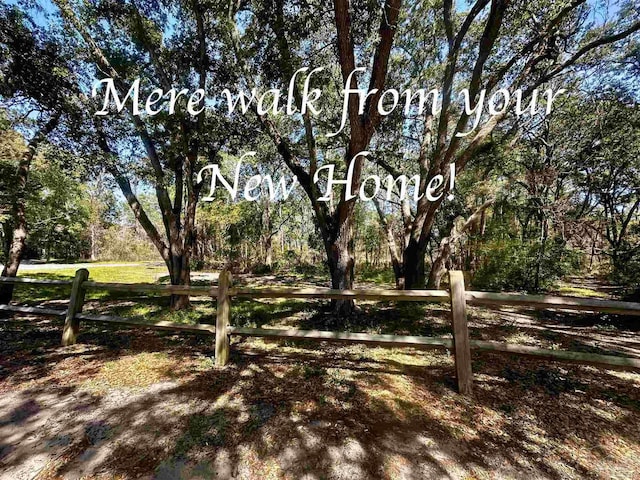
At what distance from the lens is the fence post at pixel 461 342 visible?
9.93 ft

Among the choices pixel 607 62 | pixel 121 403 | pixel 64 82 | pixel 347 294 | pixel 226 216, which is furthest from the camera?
pixel 226 216

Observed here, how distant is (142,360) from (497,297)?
173 inches

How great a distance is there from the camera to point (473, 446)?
2.26 meters

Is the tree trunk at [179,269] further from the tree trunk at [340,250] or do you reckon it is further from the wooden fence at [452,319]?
the tree trunk at [340,250]

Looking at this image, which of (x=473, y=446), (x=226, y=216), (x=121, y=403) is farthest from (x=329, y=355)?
(x=226, y=216)

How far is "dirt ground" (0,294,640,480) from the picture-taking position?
6.81 feet

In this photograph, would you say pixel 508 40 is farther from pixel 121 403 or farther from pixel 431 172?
pixel 121 403

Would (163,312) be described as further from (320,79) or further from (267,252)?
(267,252)

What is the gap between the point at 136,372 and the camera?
3531 millimetres

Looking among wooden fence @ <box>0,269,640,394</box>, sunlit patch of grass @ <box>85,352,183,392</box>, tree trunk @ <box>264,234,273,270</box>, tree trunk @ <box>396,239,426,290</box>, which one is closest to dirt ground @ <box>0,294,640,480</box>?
sunlit patch of grass @ <box>85,352,183,392</box>

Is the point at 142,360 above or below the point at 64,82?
below

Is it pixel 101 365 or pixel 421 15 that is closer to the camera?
pixel 101 365

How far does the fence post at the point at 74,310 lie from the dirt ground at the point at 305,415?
0.21 m

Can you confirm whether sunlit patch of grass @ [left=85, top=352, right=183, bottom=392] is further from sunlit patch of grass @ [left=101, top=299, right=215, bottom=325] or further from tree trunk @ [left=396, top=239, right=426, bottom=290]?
tree trunk @ [left=396, top=239, right=426, bottom=290]
